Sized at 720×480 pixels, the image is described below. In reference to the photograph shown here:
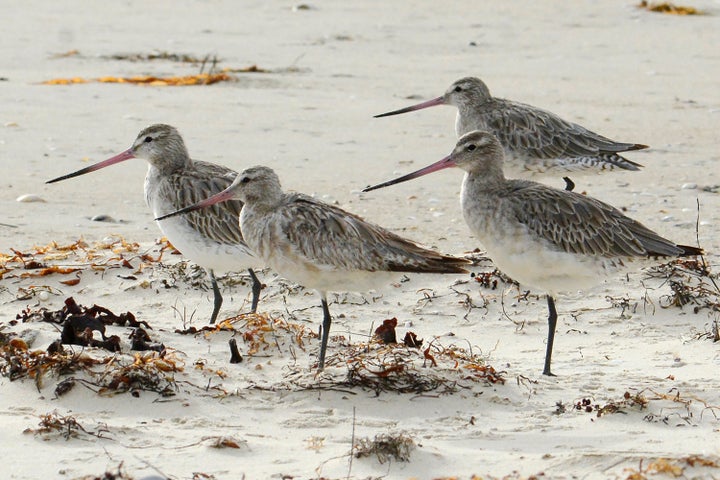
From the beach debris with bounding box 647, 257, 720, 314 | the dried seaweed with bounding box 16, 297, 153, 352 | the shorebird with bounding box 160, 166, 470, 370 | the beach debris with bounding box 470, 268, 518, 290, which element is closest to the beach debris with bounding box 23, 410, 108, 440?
the dried seaweed with bounding box 16, 297, 153, 352

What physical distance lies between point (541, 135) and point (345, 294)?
279 cm

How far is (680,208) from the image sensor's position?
10.4 metres

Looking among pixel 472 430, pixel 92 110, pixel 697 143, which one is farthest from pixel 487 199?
pixel 92 110

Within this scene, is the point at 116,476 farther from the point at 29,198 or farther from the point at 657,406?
the point at 29,198

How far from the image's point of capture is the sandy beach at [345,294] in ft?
19.5

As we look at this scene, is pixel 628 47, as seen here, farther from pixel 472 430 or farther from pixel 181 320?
pixel 472 430

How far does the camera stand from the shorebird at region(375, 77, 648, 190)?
1060 cm

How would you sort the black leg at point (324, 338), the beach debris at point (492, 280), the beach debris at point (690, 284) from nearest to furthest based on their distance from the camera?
the black leg at point (324, 338) < the beach debris at point (690, 284) < the beach debris at point (492, 280)

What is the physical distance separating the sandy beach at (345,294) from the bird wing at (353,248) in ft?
1.49

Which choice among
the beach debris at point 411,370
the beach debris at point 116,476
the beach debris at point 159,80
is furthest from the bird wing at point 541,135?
the beach debris at point 116,476

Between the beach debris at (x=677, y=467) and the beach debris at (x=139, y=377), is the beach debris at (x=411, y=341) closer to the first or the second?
the beach debris at (x=139, y=377)

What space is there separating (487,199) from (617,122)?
5706 mm

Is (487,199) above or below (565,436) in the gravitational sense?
above

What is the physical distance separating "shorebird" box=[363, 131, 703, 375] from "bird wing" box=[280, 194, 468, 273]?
41 centimetres
